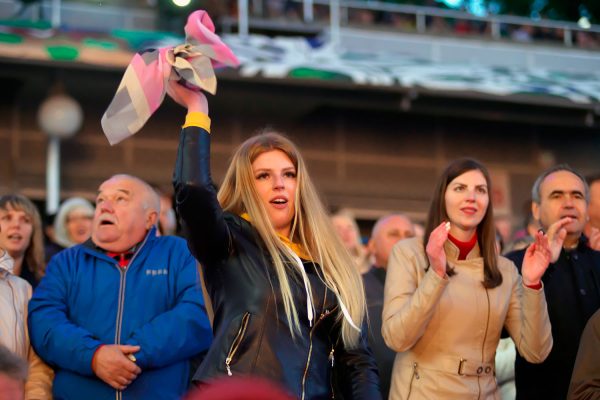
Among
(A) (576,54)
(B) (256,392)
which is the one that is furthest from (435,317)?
(A) (576,54)

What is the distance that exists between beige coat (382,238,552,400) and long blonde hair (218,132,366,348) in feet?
3.14

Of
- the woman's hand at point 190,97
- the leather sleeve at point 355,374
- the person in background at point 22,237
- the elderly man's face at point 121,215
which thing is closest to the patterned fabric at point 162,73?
the woman's hand at point 190,97

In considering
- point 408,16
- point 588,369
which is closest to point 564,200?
point 588,369

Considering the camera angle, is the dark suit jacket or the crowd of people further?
the dark suit jacket

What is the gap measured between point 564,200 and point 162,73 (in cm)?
300

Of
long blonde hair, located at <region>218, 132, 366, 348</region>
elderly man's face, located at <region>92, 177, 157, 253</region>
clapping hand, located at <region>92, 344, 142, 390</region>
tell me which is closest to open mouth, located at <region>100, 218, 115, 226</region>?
elderly man's face, located at <region>92, 177, 157, 253</region>

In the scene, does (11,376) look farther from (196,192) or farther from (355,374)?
(355,374)

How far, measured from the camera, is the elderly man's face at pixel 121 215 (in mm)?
6145

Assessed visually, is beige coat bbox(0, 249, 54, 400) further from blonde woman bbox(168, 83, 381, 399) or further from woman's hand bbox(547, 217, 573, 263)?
woman's hand bbox(547, 217, 573, 263)

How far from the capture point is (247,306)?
4262 mm

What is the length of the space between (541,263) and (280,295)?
66.2 inches

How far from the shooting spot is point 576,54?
58.4ft

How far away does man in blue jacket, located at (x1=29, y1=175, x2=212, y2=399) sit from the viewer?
5.77 metres

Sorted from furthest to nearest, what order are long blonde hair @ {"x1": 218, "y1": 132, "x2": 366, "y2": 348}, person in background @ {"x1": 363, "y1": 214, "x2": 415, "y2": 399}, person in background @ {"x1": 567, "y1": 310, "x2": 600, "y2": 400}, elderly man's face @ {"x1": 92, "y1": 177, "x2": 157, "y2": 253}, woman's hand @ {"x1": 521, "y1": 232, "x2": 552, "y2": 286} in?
person in background @ {"x1": 363, "y1": 214, "x2": 415, "y2": 399}, elderly man's face @ {"x1": 92, "y1": 177, "x2": 157, "y2": 253}, woman's hand @ {"x1": 521, "y1": 232, "x2": 552, "y2": 286}, person in background @ {"x1": 567, "y1": 310, "x2": 600, "y2": 400}, long blonde hair @ {"x1": 218, "y1": 132, "x2": 366, "y2": 348}
